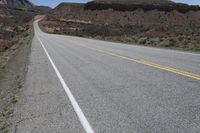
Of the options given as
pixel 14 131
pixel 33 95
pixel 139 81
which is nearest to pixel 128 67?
pixel 139 81

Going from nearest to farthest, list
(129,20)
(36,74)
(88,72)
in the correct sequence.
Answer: (88,72) < (36,74) < (129,20)

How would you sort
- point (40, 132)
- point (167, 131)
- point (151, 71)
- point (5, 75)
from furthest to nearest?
point (5, 75) < point (151, 71) < point (40, 132) < point (167, 131)

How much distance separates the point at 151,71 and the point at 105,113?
4.57 metres

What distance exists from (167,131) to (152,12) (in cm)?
9850

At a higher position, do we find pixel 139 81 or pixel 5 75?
pixel 139 81

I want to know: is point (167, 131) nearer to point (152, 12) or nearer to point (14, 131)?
point (14, 131)

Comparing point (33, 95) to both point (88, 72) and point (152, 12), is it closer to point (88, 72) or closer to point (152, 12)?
point (88, 72)

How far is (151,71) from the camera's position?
1030 cm

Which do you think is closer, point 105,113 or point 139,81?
point 105,113

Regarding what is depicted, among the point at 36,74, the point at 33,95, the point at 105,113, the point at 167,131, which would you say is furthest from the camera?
the point at 36,74

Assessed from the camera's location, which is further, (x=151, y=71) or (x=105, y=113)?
(x=151, y=71)

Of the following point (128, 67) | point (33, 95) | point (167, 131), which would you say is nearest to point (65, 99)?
point (33, 95)

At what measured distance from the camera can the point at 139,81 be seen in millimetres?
8727

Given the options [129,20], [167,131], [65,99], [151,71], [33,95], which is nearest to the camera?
[167,131]
